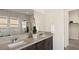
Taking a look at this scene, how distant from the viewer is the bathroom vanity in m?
1.28

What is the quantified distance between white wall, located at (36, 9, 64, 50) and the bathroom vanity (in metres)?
0.08

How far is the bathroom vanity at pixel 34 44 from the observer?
1284 millimetres

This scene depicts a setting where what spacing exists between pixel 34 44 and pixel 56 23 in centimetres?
44

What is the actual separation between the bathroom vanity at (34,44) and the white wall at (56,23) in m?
0.08

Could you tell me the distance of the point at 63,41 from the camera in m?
1.38

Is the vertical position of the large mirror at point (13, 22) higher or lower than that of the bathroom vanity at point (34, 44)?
higher

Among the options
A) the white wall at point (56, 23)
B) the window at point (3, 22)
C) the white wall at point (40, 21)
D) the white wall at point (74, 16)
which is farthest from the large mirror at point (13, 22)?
the white wall at point (74, 16)

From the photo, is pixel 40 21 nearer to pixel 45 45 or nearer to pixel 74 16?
pixel 45 45

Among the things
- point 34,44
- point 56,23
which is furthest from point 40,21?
point 34,44

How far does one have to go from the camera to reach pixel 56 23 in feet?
4.56

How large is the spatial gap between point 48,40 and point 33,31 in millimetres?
260

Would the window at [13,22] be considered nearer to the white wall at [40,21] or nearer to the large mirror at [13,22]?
the large mirror at [13,22]
